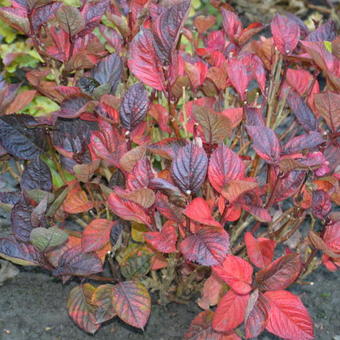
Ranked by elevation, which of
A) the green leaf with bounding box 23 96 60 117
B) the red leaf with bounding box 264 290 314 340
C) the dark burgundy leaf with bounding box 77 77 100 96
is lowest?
the green leaf with bounding box 23 96 60 117

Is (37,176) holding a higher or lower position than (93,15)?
lower

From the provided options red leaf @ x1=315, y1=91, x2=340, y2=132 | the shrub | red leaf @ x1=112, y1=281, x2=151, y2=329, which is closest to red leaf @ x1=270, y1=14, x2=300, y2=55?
the shrub

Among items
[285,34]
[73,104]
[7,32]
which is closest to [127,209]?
[73,104]

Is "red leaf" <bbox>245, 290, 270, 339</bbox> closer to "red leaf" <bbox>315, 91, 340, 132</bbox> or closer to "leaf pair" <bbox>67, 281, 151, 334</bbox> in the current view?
"leaf pair" <bbox>67, 281, 151, 334</bbox>

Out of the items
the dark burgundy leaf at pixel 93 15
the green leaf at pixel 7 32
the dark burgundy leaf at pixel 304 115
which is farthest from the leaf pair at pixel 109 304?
the green leaf at pixel 7 32

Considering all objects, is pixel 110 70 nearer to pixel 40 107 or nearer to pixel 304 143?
pixel 304 143
